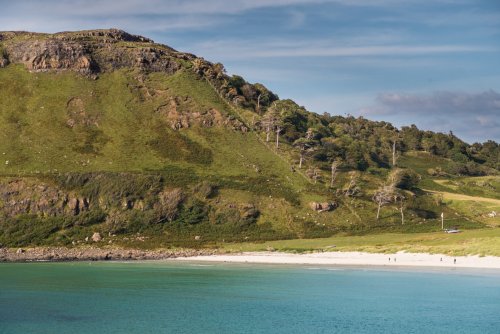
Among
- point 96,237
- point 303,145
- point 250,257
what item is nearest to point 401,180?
point 303,145

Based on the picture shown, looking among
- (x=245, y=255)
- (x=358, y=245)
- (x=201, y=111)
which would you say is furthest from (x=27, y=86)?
(x=358, y=245)

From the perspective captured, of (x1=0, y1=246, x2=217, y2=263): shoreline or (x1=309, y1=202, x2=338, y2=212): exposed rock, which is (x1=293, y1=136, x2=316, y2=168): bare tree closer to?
(x1=309, y1=202, x2=338, y2=212): exposed rock

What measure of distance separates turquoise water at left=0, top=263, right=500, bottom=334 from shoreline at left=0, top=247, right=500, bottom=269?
6834mm

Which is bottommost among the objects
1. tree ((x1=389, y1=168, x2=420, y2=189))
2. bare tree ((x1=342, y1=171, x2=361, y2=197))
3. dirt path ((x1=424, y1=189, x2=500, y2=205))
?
dirt path ((x1=424, y1=189, x2=500, y2=205))

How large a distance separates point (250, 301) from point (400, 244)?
154 feet

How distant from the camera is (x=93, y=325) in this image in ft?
151

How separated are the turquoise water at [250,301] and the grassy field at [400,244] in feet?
41.7

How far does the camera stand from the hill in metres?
122

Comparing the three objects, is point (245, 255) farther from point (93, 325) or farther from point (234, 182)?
point (93, 325)

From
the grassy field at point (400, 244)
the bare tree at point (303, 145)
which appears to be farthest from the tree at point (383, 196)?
the bare tree at point (303, 145)

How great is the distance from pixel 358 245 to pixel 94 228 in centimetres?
5186

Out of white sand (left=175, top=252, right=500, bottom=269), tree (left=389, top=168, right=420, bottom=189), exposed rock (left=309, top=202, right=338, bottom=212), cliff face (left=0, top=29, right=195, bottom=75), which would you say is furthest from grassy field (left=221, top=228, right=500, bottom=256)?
cliff face (left=0, top=29, right=195, bottom=75)

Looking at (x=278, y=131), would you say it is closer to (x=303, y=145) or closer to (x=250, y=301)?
(x=303, y=145)

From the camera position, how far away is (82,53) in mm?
172625
